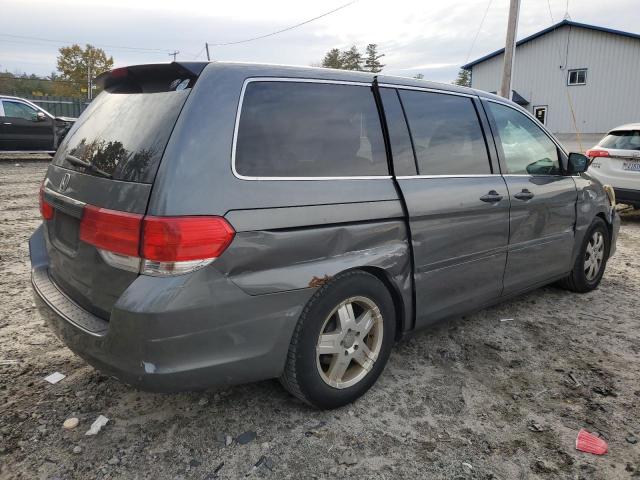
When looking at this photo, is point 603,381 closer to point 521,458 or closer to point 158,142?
point 521,458

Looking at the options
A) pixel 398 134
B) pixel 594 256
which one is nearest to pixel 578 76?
pixel 594 256

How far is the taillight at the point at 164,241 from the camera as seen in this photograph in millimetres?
2021

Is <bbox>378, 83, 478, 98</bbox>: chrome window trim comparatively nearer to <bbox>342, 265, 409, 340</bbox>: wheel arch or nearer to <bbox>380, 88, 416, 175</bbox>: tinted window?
<bbox>380, 88, 416, 175</bbox>: tinted window

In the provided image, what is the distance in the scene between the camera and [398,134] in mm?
2951

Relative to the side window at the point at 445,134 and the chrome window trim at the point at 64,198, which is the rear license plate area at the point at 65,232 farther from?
the side window at the point at 445,134

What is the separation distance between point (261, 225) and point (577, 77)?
3132 cm

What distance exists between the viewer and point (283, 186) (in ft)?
7.62

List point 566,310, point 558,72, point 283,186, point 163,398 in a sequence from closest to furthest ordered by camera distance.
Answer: point 283,186 < point 163,398 < point 566,310 < point 558,72

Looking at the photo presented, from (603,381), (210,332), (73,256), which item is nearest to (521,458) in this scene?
(603,381)

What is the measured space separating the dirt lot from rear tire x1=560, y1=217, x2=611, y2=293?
0.90 meters

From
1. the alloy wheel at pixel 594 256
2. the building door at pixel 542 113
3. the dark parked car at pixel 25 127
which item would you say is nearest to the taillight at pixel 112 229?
the alloy wheel at pixel 594 256

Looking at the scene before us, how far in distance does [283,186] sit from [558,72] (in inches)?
1231

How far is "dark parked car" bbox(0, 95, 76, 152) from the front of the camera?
1388 centimetres

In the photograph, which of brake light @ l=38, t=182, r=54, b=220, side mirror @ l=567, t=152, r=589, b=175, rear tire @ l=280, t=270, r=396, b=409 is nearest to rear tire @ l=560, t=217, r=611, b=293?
side mirror @ l=567, t=152, r=589, b=175
